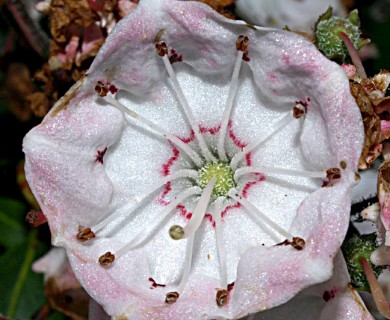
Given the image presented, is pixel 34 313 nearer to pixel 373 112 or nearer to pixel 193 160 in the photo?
pixel 193 160

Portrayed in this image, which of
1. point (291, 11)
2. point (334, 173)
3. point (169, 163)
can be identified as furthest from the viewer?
point (291, 11)

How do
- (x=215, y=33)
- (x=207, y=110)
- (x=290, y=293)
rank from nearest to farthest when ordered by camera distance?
(x=290, y=293) → (x=215, y=33) → (x=207, y=110)

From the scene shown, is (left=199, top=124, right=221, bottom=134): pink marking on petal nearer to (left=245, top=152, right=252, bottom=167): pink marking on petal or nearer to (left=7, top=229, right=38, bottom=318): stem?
(left=245, top=152, right=252, bottom=167): pink marking on petal

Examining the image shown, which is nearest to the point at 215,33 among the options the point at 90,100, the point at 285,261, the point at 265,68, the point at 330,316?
the point at 265,68

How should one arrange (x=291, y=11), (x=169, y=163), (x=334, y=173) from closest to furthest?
(x=334, y=173) < (x=169, y=163) < (x=291, y=11)

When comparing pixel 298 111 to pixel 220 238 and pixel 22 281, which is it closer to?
pixel 220 238

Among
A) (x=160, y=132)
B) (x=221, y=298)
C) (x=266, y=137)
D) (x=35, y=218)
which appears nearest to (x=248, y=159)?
(x=266, y=137)
